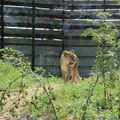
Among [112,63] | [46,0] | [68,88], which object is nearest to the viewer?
[112,63]

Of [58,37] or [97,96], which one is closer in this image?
[97,96]

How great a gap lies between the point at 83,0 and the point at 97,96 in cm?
573

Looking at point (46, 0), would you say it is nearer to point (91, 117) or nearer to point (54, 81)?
point (54, 81)

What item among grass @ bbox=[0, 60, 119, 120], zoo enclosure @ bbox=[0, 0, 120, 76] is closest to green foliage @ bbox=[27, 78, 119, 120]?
grass @ bbox=[0, 60, 119, 120]

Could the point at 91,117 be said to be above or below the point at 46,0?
below

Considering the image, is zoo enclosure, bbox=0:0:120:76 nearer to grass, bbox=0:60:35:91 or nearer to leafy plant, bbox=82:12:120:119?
grass, bbox=0:60:35:91

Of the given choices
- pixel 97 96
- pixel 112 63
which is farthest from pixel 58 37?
pixel 112 63

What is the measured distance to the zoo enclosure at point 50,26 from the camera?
11.8 metres

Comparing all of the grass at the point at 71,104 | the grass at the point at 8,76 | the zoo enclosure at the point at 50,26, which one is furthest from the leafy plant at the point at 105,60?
the zoo enclosure at the point at 50,26

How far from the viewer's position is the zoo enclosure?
11836mm

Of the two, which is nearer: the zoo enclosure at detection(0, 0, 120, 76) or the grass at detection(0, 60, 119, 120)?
the grass at detection(0, 60, 119, 120)

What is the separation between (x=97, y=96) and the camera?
6.56 meters

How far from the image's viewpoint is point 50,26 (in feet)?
39.4

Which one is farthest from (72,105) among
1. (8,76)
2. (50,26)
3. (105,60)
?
(50,26)
